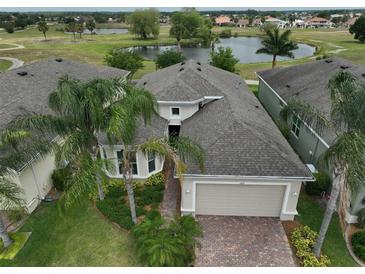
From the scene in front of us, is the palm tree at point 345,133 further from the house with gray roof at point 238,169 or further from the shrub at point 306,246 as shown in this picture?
the house with gray roof at point 238,169

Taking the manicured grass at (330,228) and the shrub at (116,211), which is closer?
the manicured grass at (330,228)

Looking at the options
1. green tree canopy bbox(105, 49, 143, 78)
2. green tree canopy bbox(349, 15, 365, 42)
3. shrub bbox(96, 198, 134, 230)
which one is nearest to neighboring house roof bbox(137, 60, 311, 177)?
shrub bbox(96, 198, 134, 230)

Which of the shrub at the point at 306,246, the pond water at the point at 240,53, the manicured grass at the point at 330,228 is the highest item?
the shrub at the point at 306,246

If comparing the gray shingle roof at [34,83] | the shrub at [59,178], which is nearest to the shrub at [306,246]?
the shrub at [59,178]

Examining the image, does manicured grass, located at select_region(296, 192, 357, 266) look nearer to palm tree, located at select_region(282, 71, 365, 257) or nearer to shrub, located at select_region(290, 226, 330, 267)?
shrub, located at select_region(290, 226, 330, 267)

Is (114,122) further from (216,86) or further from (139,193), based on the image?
(216,86)

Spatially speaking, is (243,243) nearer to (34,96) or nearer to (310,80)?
(310,80)

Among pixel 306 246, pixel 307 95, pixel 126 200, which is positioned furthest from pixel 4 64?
pixel 306 246

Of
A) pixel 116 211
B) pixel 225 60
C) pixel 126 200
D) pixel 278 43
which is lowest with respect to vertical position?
pixel 126 200
